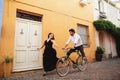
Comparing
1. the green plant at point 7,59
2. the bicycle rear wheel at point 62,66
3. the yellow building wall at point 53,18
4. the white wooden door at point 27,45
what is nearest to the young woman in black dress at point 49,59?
the bicycle rear wheel at point 62,66

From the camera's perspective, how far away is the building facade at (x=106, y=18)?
42.5 feet

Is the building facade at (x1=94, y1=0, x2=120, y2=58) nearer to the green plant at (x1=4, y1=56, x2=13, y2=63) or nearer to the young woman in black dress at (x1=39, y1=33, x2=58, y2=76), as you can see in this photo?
the young woman in black dress at (x1=39, y1=33, x2=58, y2=76)

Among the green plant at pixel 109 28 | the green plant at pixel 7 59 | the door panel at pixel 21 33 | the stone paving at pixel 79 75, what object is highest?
the green plant at pixel 109 28

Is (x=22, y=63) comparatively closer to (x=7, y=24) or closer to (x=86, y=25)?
(x=7, y=24)

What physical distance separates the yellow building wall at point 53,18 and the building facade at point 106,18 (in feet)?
4.07

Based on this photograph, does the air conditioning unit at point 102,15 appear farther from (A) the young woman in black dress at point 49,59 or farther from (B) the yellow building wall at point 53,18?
(A) the young woman in black dress at point 49,59

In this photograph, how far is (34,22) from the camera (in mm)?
7242

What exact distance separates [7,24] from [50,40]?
1.97 m

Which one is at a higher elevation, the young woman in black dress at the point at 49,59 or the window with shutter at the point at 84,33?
the window with shutter at the point at 84,33

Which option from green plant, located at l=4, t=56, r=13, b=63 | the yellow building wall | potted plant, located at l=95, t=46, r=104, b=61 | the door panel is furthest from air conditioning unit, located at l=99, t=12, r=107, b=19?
green plant, located at l=4, t=56, r=13, b=63

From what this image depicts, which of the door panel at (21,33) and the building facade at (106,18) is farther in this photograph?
the building facade at (106,18)

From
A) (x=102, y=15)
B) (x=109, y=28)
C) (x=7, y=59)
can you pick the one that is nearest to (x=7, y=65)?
(x=7, y=59)

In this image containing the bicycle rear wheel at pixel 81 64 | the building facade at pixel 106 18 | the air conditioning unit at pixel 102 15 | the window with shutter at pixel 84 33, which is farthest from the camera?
the air conditioning unit at pixel 102 15

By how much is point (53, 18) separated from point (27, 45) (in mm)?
2334
